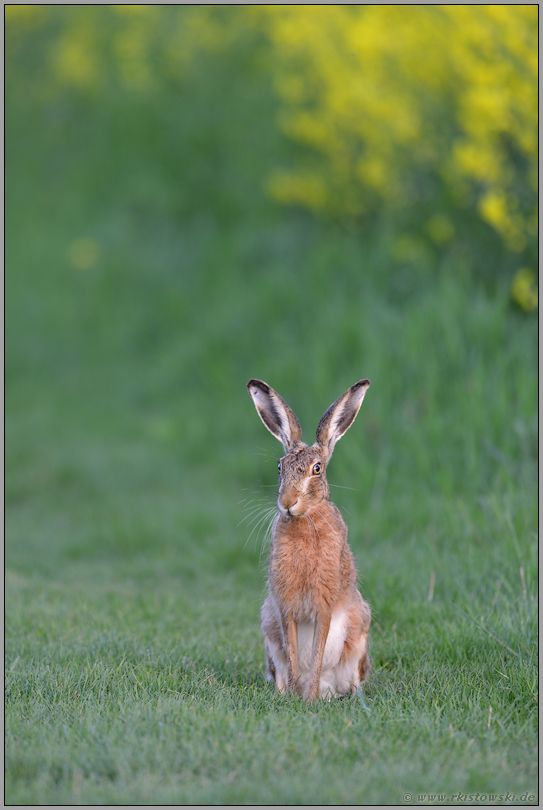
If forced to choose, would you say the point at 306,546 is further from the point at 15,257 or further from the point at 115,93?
the point at 115,93

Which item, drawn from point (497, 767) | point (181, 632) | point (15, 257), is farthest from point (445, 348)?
point (15, 257)

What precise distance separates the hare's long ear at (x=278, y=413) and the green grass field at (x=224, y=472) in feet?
3.76

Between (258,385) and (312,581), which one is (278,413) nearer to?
(258,385)

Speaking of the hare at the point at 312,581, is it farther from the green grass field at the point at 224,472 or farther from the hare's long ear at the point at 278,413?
the green grass field at the point at 224,472

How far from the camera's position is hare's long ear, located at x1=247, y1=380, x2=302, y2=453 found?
405 centimetres

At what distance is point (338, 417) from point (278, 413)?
0.28 m

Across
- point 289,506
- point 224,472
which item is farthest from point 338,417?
point 224,472

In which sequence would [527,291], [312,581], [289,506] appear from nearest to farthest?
[289,506] → [312,581] → [527,291]

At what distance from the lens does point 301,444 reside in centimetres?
399

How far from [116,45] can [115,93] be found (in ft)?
4.44

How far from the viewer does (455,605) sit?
489 centimetres

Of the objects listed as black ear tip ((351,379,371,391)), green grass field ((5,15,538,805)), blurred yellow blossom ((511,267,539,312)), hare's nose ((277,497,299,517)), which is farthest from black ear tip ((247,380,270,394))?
blurred yellow blossom ((511,267,539,312))

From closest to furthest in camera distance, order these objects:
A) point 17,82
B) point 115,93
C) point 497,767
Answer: point 497,767 < point 115,93 < point 17,82

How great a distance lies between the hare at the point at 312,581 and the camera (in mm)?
3906
